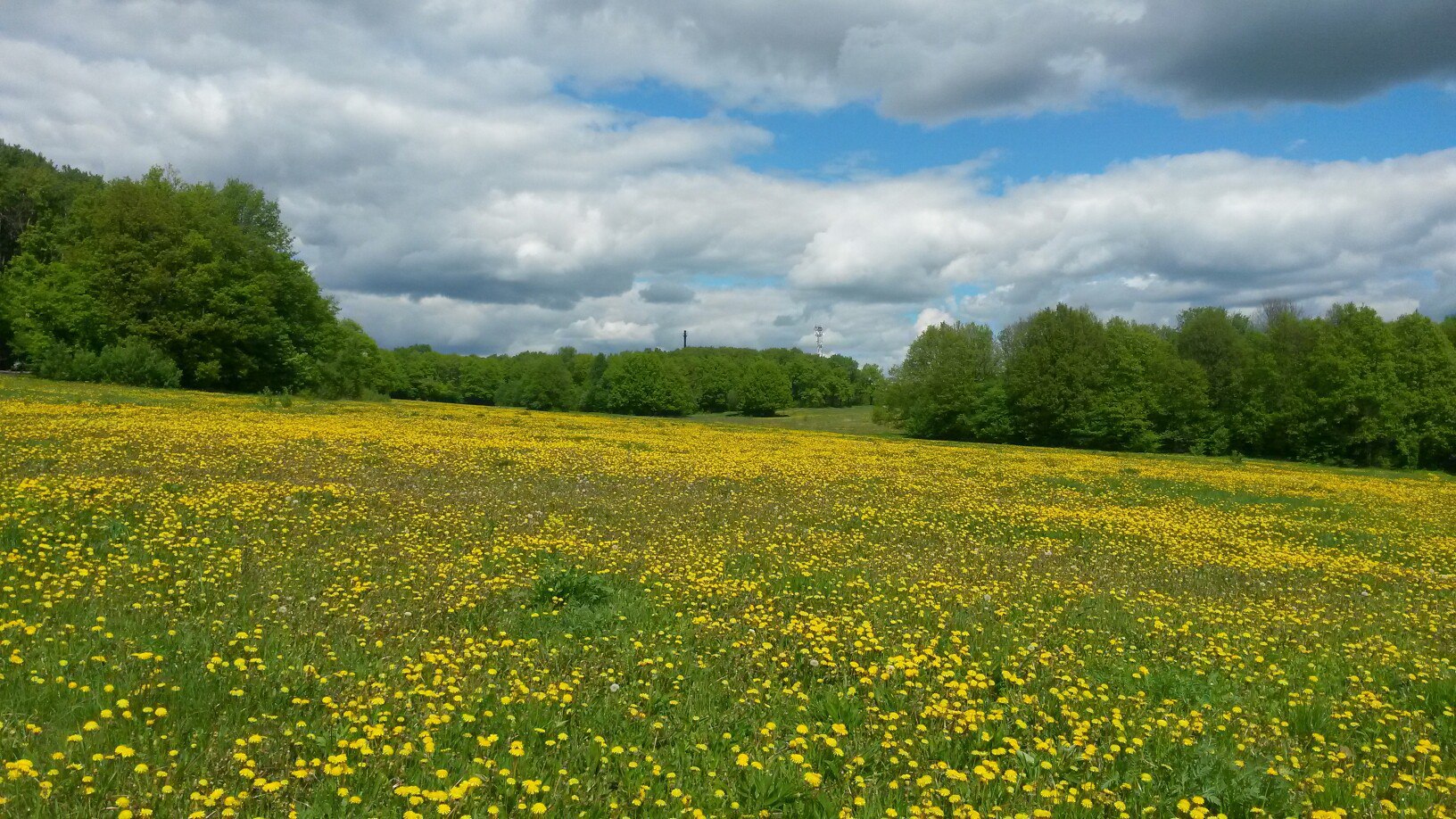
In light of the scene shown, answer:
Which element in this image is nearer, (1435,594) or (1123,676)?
(1123,676)

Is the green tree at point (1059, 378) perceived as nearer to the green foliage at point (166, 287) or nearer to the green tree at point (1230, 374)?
the green tree at point (1230, 374)

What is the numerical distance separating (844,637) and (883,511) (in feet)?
29.5

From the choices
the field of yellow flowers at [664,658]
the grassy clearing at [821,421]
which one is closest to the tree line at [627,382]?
the grassy clearing at [821,421]

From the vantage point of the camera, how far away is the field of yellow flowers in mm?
4926

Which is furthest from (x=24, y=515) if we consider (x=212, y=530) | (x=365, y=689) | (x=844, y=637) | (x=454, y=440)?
(x=454, y=440)

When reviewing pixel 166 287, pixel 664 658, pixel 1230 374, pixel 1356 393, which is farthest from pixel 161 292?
pixel 1356 393

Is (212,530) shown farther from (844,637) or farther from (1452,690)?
(1452,690)

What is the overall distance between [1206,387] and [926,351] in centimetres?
2708

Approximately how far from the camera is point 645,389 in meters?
123

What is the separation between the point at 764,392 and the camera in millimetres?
129625

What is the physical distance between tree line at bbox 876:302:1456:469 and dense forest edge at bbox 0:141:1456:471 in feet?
0.54

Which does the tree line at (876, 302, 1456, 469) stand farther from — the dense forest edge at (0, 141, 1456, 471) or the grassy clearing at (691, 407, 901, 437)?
the grassy clearing at (691, 407, 901, 437)

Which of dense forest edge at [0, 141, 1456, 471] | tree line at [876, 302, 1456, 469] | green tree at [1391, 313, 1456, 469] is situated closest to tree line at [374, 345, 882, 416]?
tree line at [876, 302, 1456, 469]

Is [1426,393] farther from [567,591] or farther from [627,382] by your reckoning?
[627,382]
